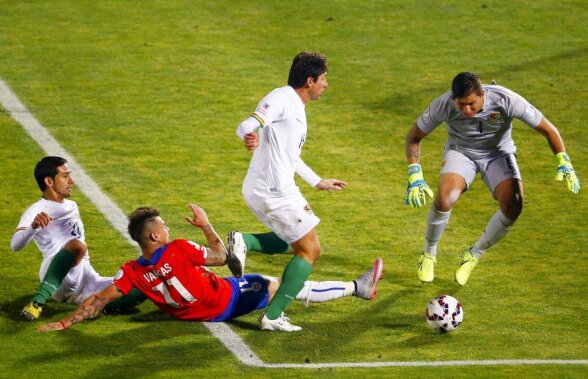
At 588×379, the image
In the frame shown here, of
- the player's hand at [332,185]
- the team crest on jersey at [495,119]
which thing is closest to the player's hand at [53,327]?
the player's hand at [332,185]

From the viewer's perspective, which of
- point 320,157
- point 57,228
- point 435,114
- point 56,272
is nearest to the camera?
point 56,272

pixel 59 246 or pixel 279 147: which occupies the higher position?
pixel 279 147

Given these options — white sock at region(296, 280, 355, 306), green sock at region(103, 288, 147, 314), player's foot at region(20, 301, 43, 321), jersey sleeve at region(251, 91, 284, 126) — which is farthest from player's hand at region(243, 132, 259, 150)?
player's foot at region(20, 301, 43, 321)

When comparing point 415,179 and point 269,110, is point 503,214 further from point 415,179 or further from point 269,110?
point 269,110

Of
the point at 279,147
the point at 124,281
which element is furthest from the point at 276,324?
the point at 279,147

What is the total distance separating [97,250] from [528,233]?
4087mm

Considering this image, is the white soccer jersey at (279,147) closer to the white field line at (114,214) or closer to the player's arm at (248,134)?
the player's arm at (248,134)

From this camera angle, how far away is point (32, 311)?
32.9 ft

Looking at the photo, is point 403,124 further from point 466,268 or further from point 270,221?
point 270,221

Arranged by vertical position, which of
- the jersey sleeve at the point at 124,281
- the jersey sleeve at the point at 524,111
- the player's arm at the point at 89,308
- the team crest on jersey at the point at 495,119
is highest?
the jersey sleeve at the point at 524,111

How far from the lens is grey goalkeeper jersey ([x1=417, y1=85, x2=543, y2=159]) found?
11023 mm

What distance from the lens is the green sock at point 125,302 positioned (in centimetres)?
1013

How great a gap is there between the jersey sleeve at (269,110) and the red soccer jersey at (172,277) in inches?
41.1

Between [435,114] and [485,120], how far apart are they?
436 mm
